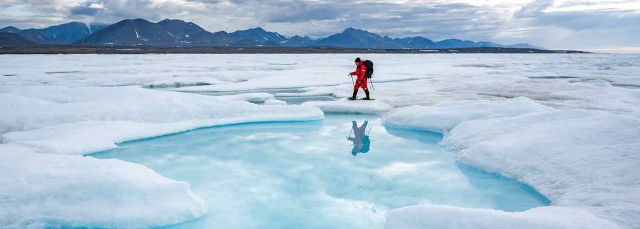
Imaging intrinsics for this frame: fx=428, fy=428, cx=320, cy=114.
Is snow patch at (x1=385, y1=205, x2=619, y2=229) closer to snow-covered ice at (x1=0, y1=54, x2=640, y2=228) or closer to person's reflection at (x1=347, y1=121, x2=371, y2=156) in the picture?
snow-covered ice at (x1=0, y1=54, x2=640, y2=228)

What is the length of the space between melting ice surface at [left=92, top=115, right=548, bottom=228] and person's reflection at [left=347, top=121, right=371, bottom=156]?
0.26ft

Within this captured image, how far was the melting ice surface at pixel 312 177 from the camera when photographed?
3883 millimetres

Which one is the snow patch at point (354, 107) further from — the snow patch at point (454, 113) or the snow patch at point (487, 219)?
the snow patch at point (487, 219)

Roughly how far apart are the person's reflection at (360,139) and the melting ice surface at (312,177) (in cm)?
8

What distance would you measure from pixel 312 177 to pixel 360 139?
7.85 ft

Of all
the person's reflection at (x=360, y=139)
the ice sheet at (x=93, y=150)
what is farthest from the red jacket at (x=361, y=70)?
the ice sheet at (x=93, y=150)

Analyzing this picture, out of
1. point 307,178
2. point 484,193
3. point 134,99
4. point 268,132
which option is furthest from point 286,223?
point 134,99

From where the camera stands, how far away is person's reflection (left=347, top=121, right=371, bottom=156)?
636 cm

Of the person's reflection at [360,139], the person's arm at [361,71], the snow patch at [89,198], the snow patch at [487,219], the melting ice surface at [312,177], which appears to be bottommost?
the person's reflection at [360,139]

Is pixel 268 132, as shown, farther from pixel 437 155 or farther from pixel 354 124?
pixel 437 155

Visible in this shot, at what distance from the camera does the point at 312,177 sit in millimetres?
4930

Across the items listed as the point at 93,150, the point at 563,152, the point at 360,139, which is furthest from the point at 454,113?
the point at 93,150

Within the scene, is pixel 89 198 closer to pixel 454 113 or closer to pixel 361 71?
pixel 454 113

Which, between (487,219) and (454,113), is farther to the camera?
(454,113)
